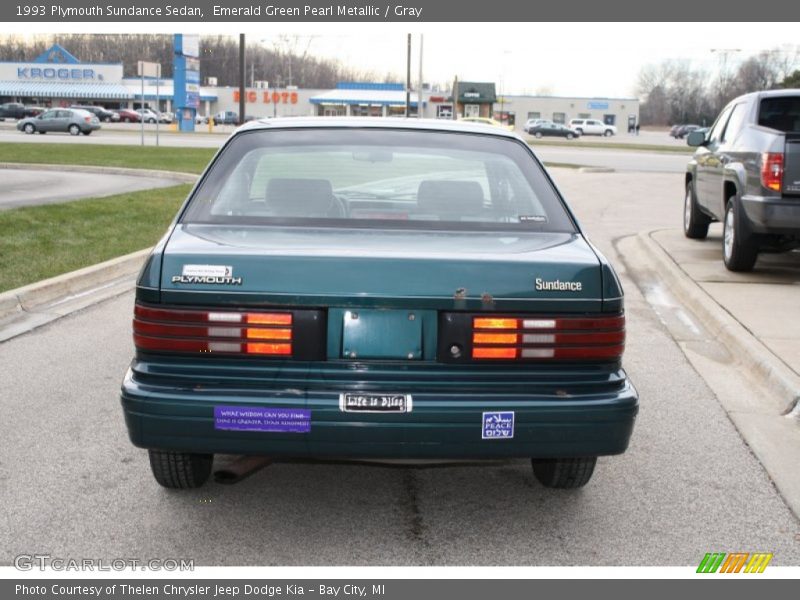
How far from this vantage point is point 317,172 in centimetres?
496

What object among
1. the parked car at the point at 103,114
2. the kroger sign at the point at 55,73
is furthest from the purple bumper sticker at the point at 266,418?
the kroger sign at the point at 55,73

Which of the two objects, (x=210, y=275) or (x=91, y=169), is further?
(x=91, y=169)

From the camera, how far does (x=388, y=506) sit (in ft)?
13.5

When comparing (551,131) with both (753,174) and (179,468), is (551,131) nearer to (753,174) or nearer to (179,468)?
(753,174)

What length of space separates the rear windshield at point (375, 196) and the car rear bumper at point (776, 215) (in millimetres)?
5086

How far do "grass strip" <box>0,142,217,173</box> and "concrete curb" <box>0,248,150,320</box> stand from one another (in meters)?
13.6

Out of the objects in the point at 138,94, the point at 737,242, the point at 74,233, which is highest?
the point at 138,94

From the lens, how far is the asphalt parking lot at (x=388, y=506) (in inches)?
144

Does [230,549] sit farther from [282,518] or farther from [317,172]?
[317,172]

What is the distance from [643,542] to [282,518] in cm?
146

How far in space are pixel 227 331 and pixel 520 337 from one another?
107cm

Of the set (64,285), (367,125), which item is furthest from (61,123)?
(367,125)

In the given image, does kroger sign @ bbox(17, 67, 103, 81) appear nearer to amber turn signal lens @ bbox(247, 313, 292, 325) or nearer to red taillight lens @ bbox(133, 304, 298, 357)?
red taillight lens @ bbox(133, 304, 298, 357)
